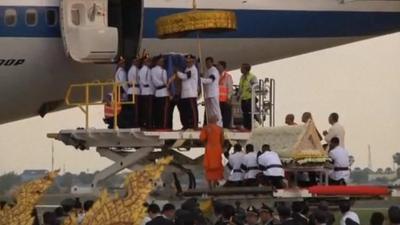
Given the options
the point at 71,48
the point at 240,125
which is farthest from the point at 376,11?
the point at 71,48

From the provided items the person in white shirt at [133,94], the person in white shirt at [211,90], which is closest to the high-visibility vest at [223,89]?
the person in white shirt at [211,90]

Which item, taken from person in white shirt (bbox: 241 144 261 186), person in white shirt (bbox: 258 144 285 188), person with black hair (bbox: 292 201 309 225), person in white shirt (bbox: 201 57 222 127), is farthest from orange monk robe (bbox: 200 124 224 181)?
person with black hair (bbox: 292 201 309 225)

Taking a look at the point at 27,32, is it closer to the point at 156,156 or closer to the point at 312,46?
the point at 156,156

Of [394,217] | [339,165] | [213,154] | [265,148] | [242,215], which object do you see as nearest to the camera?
[394,217]

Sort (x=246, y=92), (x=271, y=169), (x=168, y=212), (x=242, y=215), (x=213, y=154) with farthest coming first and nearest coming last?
(x=246, y=92) < (x=213, y=154) < (x=271, y=169) < (x=242, y=215) < (x=168, y=212)

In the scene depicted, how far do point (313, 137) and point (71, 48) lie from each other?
20.1 ft

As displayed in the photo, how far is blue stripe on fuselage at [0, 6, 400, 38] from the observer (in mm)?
29250

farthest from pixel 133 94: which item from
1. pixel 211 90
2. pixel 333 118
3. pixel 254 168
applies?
pixel 333 118

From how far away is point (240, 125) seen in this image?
26781 mm

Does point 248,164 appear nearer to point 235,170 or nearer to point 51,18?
point 235,170

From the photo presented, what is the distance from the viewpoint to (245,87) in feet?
88.1

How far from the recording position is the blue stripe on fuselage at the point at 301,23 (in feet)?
96.0

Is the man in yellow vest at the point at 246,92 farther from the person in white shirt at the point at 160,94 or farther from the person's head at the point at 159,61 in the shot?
the person's head at the point at 159,61

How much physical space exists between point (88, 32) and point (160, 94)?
275 cm
